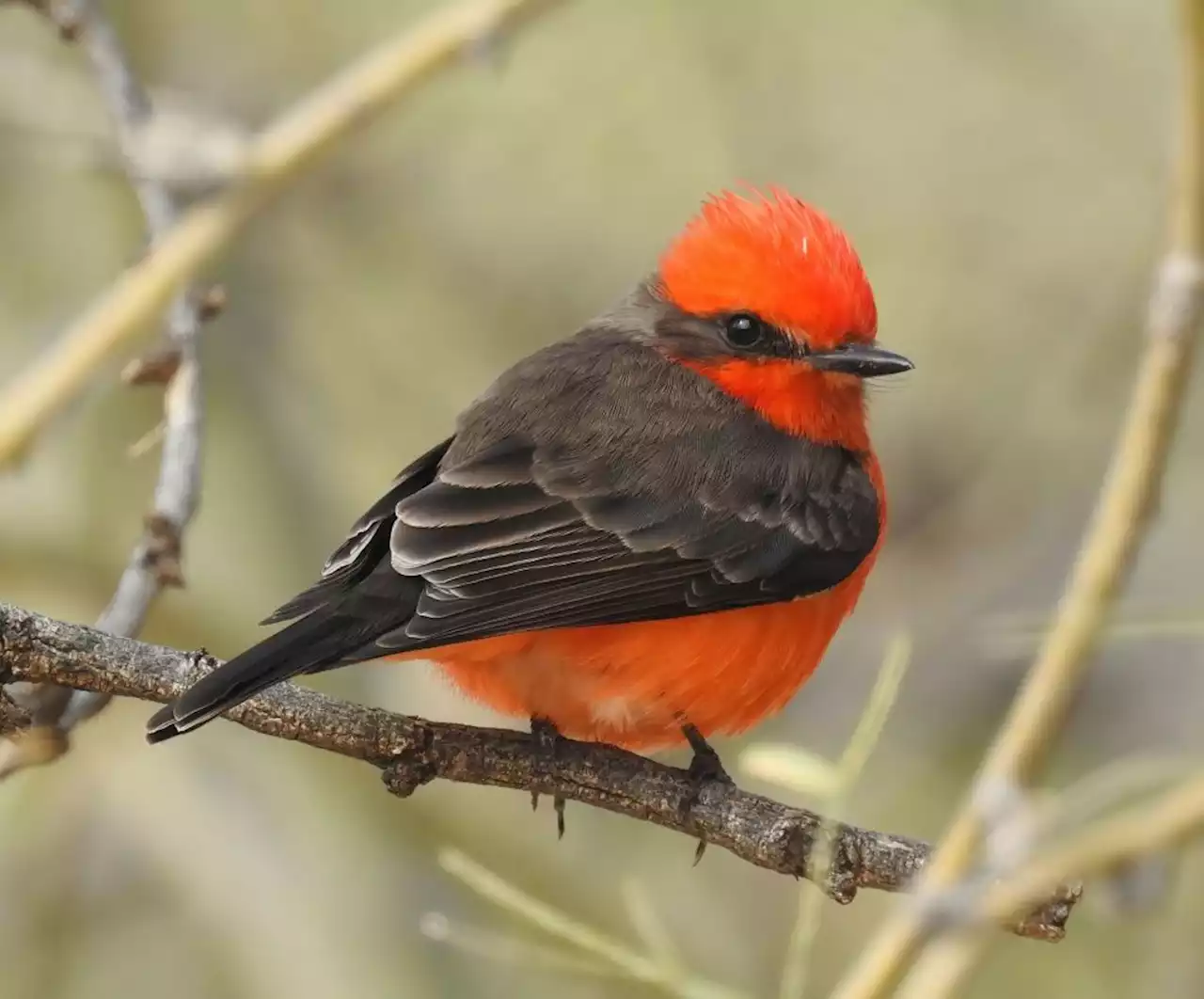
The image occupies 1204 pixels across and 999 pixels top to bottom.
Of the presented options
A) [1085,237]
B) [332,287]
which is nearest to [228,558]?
[332,287]

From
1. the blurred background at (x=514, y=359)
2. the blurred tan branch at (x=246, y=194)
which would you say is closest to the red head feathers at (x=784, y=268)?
the blurred background at (x=514, y=359)

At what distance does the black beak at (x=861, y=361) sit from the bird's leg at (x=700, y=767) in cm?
96

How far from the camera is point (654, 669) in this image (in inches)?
152

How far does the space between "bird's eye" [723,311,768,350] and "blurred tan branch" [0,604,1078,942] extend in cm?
116

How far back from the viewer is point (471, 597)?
3.56 meters

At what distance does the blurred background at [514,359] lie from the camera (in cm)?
530

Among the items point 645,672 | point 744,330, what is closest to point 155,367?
point 645,672

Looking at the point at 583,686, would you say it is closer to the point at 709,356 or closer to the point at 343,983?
the point at 709,356

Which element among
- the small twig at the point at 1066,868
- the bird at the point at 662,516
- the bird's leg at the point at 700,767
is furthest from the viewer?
the bird at the point at 662,516

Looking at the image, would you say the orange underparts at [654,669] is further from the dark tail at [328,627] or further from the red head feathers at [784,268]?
the red head feathers at [784,268]

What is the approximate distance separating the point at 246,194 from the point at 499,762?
2.22 m

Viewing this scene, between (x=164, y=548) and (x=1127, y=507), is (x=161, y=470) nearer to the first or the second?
(x=164, y=548)

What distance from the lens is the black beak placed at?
13.7 feet

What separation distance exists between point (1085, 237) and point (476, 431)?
306 centimetres
